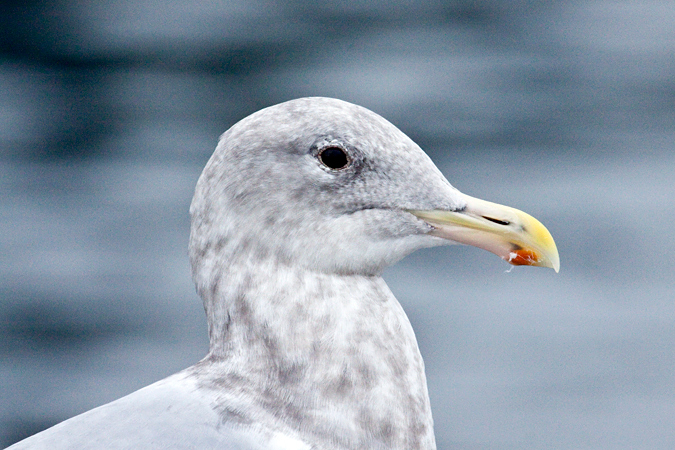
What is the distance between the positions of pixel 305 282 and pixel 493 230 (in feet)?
1.09

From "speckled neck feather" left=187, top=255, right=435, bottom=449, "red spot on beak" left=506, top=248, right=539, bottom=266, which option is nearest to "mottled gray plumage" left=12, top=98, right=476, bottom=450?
"speckled neck feather" left=187, top=255, right=435, bottom=449

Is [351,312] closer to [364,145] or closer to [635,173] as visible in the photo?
[364,145]

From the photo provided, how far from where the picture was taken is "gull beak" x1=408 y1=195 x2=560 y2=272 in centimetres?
158

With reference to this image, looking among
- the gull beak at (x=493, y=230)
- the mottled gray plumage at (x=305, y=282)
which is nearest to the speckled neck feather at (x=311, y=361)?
the mottled gray plumage at (x=305, y=282)

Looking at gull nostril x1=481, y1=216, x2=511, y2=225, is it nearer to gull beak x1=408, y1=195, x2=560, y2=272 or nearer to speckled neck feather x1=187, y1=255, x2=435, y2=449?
gull beak x1=408, y1=195, x2=560, y2=272

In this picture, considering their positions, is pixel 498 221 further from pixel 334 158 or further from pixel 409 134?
pixel 409 134

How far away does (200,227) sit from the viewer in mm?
1559

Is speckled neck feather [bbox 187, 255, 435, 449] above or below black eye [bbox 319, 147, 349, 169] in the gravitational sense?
below

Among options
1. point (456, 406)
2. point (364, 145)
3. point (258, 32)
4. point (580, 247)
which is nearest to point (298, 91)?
point (258, 32)

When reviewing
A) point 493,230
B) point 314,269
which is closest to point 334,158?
Answer: point 314,269

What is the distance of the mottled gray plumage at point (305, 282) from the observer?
1.50 m

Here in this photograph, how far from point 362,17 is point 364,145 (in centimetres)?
489

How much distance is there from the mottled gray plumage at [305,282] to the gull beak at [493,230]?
0.02 m

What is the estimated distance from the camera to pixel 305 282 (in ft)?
5.03
